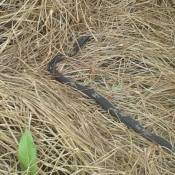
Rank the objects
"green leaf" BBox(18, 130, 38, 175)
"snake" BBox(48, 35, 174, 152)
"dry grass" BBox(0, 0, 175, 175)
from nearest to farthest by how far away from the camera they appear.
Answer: "green leaf" BBox(18, 130, 38, 175), "dry grass" BBox(0, 0, 175, 175), "snake" BBox(48, 35, 174, 152)

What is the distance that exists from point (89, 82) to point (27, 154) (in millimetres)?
599

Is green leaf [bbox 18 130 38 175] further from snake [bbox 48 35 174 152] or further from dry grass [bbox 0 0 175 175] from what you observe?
snake [bbox 48 35 174 152]

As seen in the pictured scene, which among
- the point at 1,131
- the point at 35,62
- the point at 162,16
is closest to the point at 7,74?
the point at 35,62

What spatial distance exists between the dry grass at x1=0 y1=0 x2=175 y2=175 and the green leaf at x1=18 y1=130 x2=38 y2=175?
0.04 m

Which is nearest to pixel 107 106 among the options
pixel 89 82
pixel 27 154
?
pixel 89 82

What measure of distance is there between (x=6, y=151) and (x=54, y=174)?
197 millimetres

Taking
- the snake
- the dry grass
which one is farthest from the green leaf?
the snake

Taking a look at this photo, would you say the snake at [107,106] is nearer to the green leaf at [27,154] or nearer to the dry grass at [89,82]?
the dry grass at [89,82]

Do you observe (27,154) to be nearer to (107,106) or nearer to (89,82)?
(107,106)

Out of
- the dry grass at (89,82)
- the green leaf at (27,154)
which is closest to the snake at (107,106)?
the dry grass at (89,82)

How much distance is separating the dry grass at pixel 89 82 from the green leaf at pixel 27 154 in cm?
4

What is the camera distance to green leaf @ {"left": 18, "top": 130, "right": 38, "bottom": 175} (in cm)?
149

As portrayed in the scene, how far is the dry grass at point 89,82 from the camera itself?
1616mm

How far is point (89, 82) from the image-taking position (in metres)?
1.99
